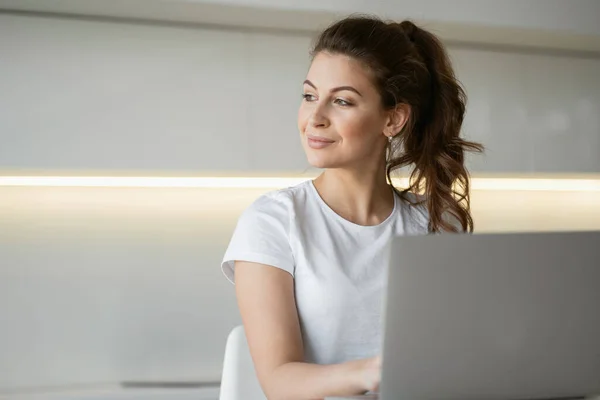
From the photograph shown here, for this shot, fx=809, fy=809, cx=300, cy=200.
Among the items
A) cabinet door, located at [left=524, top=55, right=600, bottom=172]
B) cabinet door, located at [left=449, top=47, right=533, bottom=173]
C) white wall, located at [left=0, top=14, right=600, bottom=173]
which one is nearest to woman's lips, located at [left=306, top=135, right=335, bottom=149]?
white wall, located at [left=0, top=14, right=600, bottom=173]

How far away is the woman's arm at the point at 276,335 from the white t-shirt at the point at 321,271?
3cm

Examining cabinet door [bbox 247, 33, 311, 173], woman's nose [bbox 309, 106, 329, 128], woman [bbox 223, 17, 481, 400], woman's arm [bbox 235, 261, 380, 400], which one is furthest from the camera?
cabinet door [bbox 247, 33, 311, 173]

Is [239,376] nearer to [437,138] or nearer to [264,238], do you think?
[264,238]

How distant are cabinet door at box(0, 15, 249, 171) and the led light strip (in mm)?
208

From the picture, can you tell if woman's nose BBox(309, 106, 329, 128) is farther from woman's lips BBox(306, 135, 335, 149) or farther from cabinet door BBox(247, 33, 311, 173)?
cabinet door BBox(247, 33, 311, 173)

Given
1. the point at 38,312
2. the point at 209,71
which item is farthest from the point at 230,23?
the point at 38,312

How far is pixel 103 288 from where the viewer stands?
2627 mm

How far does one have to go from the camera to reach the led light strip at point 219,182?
2.54 metres

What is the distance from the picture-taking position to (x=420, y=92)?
1.73 m

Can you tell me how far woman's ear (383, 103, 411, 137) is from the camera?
1686 millimetres

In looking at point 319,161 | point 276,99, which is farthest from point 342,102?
point 276,99

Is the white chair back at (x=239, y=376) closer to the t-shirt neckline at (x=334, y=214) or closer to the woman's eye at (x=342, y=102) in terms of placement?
the t-shirt neckline at (x=334, y=214)

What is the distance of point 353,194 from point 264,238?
0.26 metres

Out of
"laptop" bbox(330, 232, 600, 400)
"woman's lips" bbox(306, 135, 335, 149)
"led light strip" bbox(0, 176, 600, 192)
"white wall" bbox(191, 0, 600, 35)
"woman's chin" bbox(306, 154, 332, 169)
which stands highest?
"white wall" bbox(191, 0, 600, 35)
